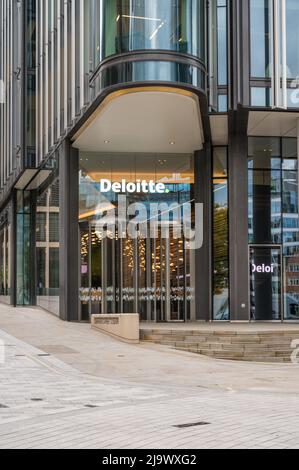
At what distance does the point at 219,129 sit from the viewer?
24.8 metres

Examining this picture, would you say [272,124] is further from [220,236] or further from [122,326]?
[122,326]

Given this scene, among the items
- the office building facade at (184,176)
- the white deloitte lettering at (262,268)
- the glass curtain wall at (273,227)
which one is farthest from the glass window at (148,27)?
the white deloitte lettering at (262,268)

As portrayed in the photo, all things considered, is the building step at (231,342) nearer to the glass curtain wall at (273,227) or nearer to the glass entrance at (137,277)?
the glass curtain wall at (273,227)

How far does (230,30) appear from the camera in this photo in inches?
958

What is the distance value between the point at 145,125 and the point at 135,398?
45.2ft

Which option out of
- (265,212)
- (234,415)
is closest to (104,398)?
(234,415)

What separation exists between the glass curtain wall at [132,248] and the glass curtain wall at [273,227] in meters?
2.63

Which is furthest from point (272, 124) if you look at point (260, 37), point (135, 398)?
point (135, 398)

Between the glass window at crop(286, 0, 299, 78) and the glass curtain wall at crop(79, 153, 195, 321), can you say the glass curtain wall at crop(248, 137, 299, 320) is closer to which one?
the glass curtain wall at crop(79, 153, 195, 321)

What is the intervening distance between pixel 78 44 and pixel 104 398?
670 inches

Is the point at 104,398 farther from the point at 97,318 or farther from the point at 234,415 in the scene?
the point at 97,318

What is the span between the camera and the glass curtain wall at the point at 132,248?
26.2 m

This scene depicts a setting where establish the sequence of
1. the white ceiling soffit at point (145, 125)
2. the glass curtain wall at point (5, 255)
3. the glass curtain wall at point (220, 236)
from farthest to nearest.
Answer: the glass curtain wall at point (5, 255) < the glass curtain wall at point (220, 236) < the white ceiling soffit at point (145, 125)
